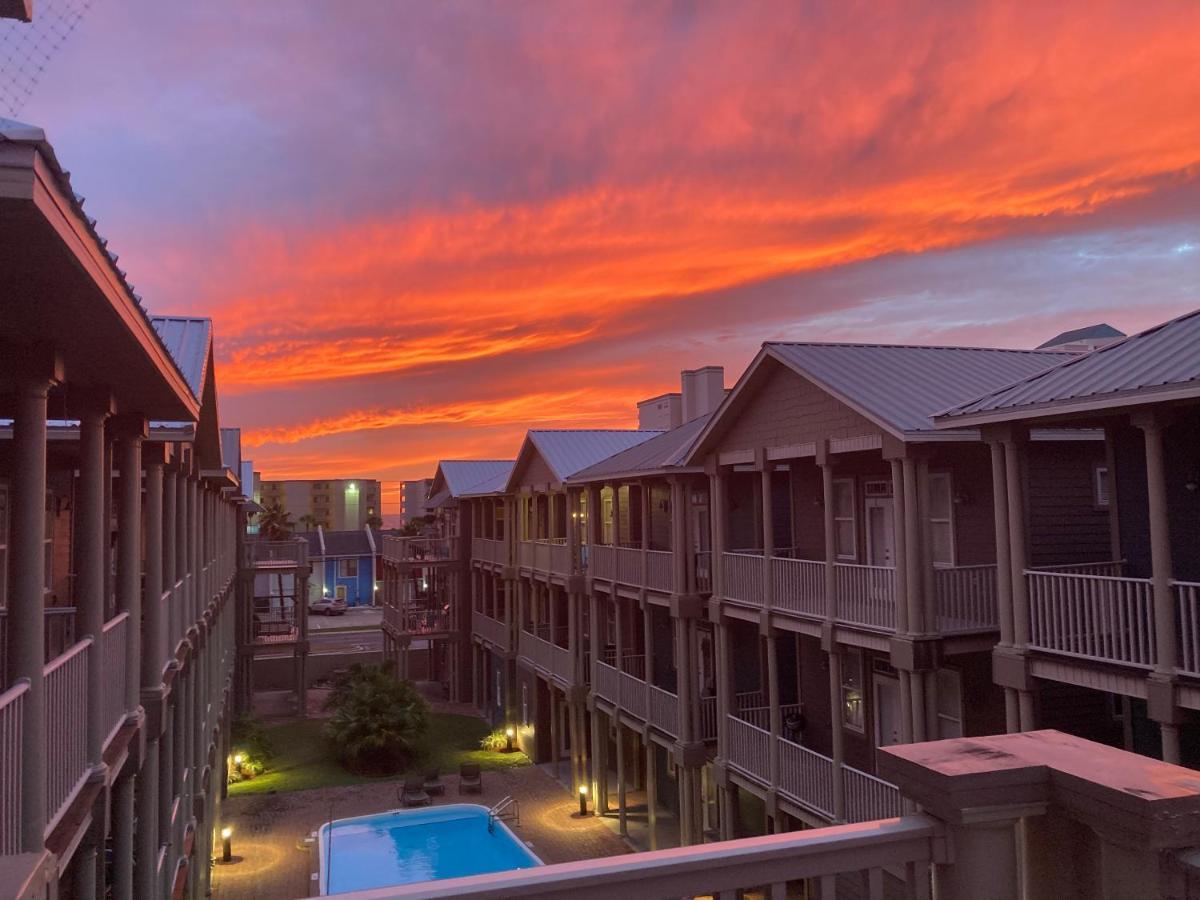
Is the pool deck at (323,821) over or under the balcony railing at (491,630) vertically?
under

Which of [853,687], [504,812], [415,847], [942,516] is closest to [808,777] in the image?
[853,687]

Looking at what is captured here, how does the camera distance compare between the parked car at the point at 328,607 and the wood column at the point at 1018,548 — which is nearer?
the wood column at the point at 1018,548

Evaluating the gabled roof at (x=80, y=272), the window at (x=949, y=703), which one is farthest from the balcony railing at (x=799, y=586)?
the gabled roof at (x=80, y=272)

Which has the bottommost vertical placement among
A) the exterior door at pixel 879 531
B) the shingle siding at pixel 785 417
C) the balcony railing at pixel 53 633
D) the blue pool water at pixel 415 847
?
the blue pool water at pixel 415 847

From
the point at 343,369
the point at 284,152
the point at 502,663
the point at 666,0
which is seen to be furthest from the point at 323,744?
the point at 666,0

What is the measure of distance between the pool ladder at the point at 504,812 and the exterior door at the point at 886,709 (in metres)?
12.9

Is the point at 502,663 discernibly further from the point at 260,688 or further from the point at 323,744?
the point at 260,688

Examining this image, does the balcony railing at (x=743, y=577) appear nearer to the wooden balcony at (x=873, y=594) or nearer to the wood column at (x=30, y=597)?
the wooden balcony at (x=873, y=594)

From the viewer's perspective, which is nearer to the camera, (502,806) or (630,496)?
(502,806)

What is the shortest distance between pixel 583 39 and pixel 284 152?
890cm

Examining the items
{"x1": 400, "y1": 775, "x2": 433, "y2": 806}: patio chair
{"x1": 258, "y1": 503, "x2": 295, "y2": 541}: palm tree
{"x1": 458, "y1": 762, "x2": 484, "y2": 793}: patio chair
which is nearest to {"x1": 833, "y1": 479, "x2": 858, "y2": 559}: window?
{"x1": 458, "y1": 762, "x2": 484, "y2": 793}: patio chair

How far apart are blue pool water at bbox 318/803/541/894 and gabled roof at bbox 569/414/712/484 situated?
1035 cm

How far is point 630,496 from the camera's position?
1196 inches

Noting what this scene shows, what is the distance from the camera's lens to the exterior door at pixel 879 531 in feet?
58.1
